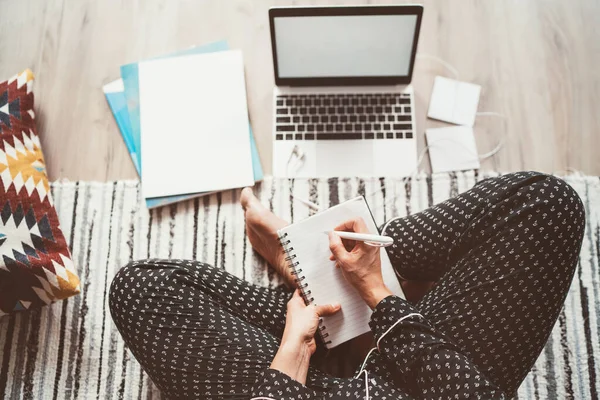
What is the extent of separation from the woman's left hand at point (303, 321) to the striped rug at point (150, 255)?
0.77 feet

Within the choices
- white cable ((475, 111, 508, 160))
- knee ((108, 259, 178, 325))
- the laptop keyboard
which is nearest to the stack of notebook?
the laptop keyboard

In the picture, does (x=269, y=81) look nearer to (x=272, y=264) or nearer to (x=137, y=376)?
(x=272, y=264)

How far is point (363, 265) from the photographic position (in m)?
0.92

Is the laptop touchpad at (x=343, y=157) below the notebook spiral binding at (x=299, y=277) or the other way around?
the other way around

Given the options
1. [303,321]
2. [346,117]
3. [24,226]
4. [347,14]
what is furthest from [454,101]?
[24,226]

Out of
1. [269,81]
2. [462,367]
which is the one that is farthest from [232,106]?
[462,367]

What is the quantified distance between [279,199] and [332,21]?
0.41m

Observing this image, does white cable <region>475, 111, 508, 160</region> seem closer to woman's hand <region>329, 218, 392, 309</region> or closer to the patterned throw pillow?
woman's hand <region>329, 218, 392, 309</region>

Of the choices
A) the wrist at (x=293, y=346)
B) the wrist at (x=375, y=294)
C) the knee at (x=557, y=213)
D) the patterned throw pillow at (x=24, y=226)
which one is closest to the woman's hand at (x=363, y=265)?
the wrist at (x=375, y=294)

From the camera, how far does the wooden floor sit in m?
1.26

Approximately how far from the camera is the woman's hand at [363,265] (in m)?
0.91

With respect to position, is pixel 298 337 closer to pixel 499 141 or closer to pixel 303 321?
pixel 303 321

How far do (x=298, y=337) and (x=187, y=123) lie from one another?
1.93 feet

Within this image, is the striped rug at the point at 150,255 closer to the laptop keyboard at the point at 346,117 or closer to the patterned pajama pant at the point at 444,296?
the laptop keyboard at the point at 346,117
